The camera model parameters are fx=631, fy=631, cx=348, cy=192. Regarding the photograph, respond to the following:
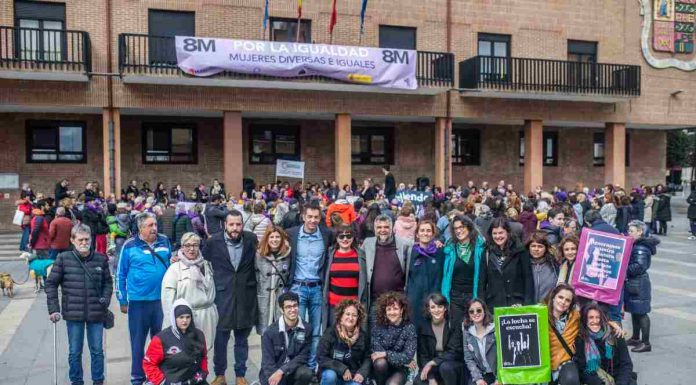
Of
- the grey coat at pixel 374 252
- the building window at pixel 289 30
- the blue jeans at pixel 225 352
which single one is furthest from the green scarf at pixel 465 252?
the building window at pixel 289 30

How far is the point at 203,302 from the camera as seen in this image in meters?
6.23

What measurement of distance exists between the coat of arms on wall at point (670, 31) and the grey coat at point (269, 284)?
25.0m

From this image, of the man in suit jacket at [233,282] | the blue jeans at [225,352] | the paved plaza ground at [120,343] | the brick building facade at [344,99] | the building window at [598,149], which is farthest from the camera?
the building window at [598,149]

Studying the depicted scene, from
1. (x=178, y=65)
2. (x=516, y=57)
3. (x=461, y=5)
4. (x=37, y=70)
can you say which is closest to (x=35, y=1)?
(x=37, y=70)

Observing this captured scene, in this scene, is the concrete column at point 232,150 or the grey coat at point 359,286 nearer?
the grey coat at point 359,286

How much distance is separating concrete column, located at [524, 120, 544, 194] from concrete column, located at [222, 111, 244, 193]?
11415 millimetres

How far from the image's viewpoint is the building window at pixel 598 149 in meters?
29.2

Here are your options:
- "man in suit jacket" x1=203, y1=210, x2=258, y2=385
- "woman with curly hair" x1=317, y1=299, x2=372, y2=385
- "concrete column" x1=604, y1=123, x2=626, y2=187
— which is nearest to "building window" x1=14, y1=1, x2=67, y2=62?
"man in suit jacket" x1=203, y1=210, x2=258, y2=385

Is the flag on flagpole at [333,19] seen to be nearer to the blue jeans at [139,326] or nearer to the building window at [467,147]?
the building window at [467,147]

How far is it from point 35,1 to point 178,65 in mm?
5157

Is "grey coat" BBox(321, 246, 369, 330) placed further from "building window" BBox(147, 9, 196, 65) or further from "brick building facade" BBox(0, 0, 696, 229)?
"building window" BBox(147, 9, 196, 65)

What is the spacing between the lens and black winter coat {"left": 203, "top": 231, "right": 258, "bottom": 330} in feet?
22.0

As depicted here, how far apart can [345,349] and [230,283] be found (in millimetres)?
A: 1469

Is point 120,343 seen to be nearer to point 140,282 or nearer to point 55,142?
point 140,282
